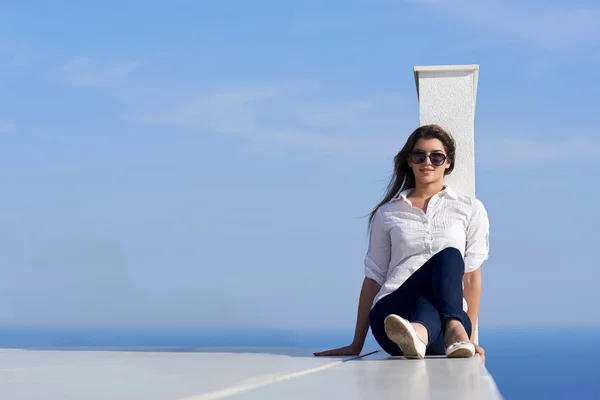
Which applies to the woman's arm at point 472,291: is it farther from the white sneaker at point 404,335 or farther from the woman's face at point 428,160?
the white sneaker at point 404,335

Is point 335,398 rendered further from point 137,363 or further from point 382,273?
point 382,273

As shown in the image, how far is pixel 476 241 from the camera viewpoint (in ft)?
→ 12.1

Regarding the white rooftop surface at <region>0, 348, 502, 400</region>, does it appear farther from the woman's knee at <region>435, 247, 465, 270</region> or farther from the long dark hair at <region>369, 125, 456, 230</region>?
the long dark hair at <region>369, 125, 456, 230</region>

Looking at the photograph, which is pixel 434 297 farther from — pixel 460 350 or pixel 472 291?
pixel 472 291

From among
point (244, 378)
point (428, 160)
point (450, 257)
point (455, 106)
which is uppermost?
point (455, 106)

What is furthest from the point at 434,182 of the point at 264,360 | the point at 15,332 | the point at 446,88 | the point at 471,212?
the point at 15,332

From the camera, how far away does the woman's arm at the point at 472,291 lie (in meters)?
3.71

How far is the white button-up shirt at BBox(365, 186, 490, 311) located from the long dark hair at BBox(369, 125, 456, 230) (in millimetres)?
130

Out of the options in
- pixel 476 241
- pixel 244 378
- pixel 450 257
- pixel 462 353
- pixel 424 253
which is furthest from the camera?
pixel 476 241

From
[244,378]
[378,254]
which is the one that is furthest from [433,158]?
[244,378]

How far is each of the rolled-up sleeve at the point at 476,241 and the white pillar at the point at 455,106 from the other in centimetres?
61

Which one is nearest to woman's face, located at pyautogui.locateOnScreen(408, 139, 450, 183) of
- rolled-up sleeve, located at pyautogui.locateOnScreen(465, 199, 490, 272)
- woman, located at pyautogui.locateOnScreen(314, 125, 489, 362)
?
woman, located at pyautogui.locateOnScreen(314, 125, 489, 362)

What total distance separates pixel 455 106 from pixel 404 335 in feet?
5.72

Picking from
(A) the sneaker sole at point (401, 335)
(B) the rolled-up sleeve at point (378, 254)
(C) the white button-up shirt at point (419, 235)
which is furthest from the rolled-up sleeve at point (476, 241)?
(A) the sneaker sole at point (401, 335)
